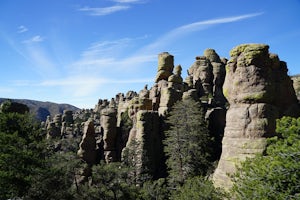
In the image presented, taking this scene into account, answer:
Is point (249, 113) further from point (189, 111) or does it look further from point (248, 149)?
point (189, 111)

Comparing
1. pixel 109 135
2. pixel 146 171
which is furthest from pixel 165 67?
pixel 146 171

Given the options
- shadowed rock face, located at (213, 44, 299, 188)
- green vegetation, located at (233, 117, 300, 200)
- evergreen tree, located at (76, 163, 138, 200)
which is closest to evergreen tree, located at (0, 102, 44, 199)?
evergreen tree, located at (76, 163, 138, 200)

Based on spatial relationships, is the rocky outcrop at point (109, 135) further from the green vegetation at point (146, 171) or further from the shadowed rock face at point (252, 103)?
the shadowed rock face at point (252, 103)

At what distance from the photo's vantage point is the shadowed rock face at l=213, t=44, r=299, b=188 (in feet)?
61.5

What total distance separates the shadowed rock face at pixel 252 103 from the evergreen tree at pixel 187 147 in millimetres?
11736

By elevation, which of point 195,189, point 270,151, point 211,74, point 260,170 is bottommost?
point 195,189

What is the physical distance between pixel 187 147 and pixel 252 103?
49.5 ft

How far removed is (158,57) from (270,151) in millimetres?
45220

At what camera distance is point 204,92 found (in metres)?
56.4

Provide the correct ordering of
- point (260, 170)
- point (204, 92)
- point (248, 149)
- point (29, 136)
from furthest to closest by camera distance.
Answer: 1. point (204, 92)
2. point (29, 136)
3. point (248, 149)
4. point (260, 170)

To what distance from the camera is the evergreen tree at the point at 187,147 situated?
31938mm

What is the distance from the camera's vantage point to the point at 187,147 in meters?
33.2

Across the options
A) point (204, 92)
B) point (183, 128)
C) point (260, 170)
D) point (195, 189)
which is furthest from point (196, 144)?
point (204, 92)

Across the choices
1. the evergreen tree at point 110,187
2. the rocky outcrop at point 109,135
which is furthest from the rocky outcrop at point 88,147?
the evergreen tree at point 110,187
